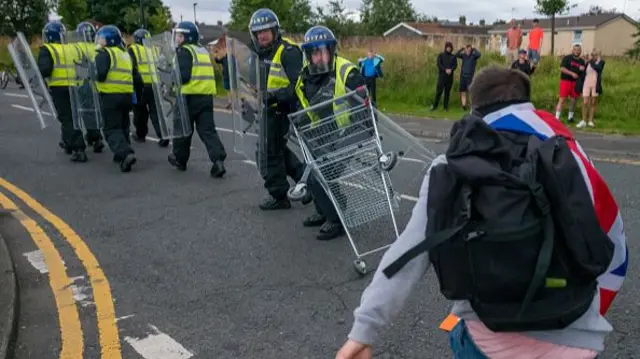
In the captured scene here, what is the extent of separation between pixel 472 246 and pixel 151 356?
265 cm

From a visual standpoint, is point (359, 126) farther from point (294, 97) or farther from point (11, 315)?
point (11, 315)

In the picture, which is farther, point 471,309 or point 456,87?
point 456,87

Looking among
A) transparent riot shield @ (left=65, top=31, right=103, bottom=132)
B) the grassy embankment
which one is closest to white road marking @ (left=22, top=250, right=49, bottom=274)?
transparent riot shield @ (left=65, top=31, right=103, bottom=132)

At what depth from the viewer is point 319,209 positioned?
6.28 meters

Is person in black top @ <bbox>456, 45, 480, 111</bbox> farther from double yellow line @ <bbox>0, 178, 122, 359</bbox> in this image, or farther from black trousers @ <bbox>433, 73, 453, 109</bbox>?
double yellow line @ <bbox>0, 178, 122, 359</bbox>

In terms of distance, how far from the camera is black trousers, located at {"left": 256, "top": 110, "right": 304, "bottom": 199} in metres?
6.50

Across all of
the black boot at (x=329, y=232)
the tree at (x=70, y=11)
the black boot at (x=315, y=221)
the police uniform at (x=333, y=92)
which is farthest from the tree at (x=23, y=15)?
the black boot at (x=329, y=232)

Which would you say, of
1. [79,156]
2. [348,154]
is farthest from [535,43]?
[348,154]

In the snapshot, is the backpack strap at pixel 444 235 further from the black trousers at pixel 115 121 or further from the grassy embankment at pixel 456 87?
the grassy embankment at pixel 456 87

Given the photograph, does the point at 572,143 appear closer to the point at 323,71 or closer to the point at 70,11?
the point at 323,71

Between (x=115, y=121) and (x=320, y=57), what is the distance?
4775mm

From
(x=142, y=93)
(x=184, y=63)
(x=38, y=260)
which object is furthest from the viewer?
(x=142, y=93)

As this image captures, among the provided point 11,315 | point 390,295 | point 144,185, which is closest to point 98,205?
point 144,185

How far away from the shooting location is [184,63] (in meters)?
8.34
